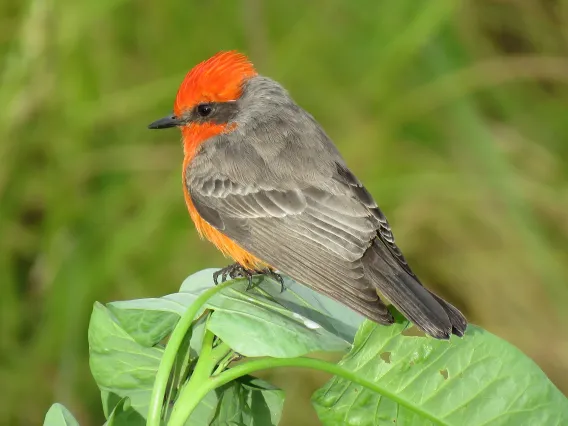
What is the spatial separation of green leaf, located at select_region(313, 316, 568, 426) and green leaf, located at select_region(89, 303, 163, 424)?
35 cm

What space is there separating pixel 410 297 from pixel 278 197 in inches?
30.3

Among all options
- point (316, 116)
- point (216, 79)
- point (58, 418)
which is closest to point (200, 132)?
point (216, 79)

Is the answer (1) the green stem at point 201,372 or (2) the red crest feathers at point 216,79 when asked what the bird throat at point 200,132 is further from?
(1) the green stem at point 201,372

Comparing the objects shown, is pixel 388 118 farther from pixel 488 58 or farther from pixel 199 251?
pixel 199 251

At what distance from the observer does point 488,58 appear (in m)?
5.45

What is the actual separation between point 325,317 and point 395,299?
0.58 m

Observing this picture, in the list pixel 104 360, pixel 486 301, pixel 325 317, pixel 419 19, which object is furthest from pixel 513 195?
pixel 104 360

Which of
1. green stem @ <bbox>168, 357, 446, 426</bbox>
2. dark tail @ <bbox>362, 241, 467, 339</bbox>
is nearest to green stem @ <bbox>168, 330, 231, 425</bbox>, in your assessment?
green stem @ <bbox>168, 357, 446, 426</bbox>

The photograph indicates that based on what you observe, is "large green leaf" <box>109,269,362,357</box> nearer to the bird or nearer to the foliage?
the foliage

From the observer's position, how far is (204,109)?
11.7ft

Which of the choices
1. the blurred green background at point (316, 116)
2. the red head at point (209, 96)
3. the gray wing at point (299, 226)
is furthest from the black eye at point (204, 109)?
the blurred green background at point (316, 116)

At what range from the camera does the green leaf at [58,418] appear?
152 centimetres

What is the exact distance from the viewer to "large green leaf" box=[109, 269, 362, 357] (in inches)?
62.7

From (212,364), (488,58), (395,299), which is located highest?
(488,58)
